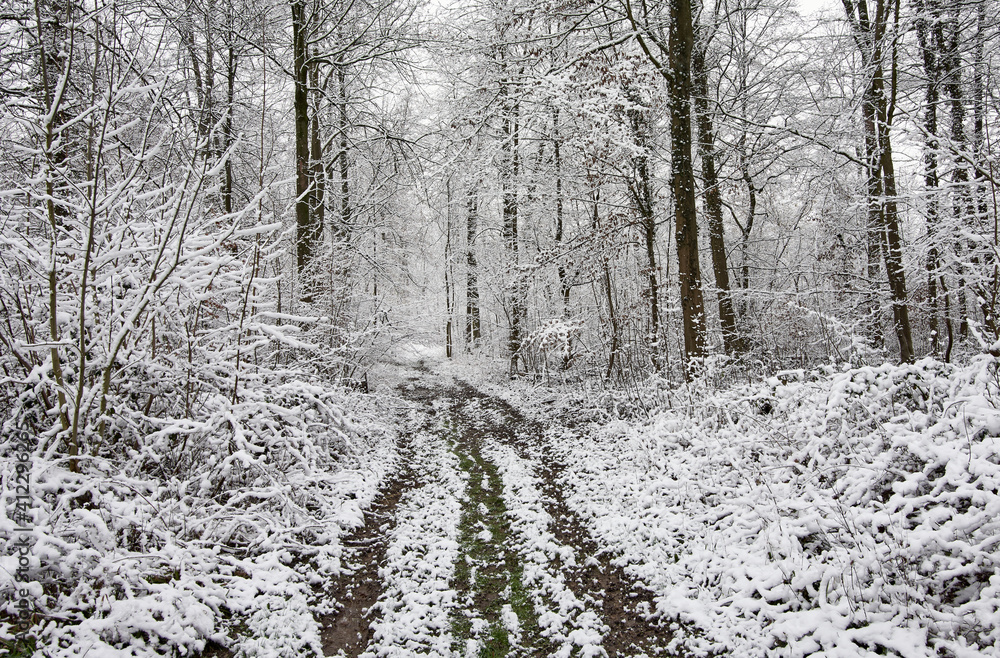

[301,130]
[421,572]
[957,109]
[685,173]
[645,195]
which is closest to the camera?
[421,572]

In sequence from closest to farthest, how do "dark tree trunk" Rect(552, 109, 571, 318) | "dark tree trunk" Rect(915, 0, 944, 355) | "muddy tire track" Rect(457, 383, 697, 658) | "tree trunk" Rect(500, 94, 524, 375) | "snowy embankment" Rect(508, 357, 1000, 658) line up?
"snowy embankment" Rect(508, 357, 1000, 658) < "muddy tire track" Rect(457, 383, 697, 658) < "dark tree trunk" Rect(915, 0, 944, 355) < "dark tree trunk" Rect(552, 109, 571, 318) < "tree trunk" Rect(500, 94, 524, 375)

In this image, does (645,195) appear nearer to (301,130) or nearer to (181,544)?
(301,130)

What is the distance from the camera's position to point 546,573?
4387 mm

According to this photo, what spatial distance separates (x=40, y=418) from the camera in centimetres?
425

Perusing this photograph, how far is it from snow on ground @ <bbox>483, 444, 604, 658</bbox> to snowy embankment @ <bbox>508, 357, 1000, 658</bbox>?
21.8 inches

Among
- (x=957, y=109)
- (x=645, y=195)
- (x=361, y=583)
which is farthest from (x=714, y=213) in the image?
(x=361, y=583)

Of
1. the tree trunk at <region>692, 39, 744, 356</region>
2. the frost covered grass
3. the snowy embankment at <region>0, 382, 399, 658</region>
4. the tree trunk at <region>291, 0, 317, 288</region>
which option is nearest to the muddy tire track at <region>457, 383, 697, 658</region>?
A: the frost covered grass

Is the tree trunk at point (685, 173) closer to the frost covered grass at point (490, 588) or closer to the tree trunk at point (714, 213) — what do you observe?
the tree trunk at point (714, 213)

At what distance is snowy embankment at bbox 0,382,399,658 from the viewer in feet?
10.0

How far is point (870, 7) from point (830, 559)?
12.2 m

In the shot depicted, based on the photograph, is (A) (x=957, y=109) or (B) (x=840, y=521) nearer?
(B) (x=840, y=521)

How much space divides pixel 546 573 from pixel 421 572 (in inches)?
43.6

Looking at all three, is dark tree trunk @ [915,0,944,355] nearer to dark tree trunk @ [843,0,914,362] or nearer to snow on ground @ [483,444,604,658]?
dark tree trunk @ [843,0,914,362]

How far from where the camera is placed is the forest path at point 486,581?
3.51m
